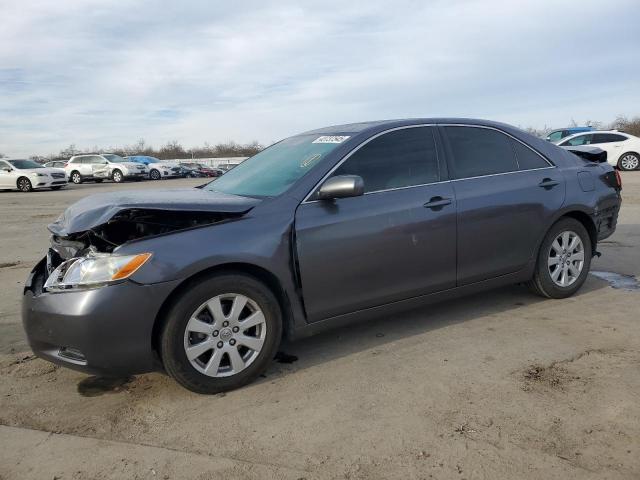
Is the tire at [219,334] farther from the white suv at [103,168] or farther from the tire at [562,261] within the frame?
the white suv at [103,168]

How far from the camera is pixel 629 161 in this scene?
20.8 m

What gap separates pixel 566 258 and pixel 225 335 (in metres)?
3.23

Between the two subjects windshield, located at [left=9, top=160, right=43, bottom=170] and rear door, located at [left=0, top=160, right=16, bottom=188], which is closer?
rear door, located at [left=0, top=160, right=16, bottom=188]

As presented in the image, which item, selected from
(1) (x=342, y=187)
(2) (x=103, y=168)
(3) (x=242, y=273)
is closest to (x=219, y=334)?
(3) (x=242, y=273)

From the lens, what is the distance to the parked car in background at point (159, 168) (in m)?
33.3

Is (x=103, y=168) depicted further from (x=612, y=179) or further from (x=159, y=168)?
(x=612, y=179)

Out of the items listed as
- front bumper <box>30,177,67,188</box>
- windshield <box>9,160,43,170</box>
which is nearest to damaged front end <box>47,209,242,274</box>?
front bumper <box>30,177,67,188</box>

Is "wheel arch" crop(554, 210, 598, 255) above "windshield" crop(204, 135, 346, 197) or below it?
below

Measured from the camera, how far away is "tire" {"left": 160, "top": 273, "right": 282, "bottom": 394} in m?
3.07

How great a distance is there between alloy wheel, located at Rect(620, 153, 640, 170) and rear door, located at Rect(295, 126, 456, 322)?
2011 centimetres

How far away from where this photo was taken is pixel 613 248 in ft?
22.7

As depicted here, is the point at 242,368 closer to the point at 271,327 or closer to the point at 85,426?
the point at 271,327

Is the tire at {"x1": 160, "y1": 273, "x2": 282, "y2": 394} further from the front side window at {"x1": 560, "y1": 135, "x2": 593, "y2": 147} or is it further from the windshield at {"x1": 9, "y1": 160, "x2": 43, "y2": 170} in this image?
the windshield at {"x1": 9, "y1": 160, "x2": 43, "y2": 170}

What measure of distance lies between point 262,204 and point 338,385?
1.26 meters
